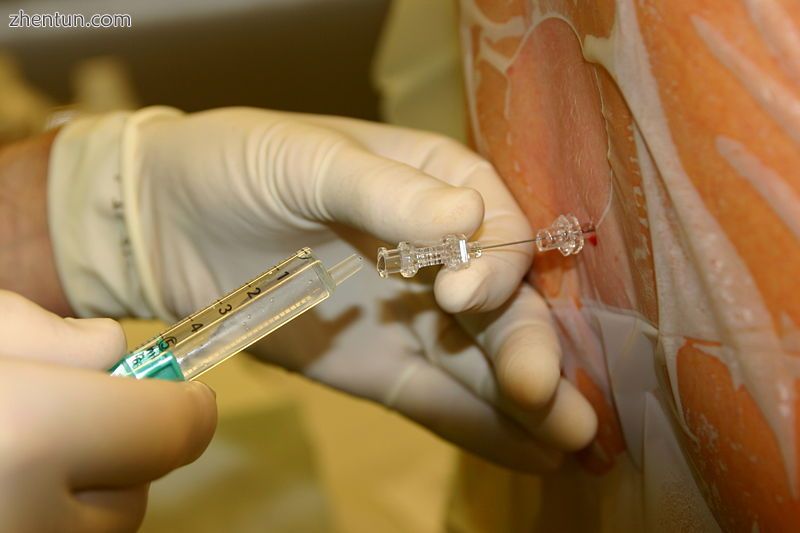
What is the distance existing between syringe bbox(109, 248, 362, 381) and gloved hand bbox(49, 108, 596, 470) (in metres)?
0.07

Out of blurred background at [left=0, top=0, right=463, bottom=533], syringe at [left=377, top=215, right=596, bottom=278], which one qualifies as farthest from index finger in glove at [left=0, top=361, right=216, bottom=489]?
blurred background at [left=0, top=0, right=463, bottom=533]

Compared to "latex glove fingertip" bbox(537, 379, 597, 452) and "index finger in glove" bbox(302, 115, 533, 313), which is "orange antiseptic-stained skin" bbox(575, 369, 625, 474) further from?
"index finger in glove" bbox(302, 115, 533, 313)

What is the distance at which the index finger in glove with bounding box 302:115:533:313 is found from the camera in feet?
1.99

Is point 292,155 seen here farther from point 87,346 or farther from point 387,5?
point 387,5

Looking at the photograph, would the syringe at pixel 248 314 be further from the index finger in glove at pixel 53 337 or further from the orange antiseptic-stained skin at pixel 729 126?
the orange antiseptic-stained skin at pixel 729 126

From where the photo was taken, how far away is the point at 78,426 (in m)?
0.45

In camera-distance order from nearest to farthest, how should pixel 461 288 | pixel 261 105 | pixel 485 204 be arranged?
pixel 461 288 < pixel 485 204 < pixel 261 105

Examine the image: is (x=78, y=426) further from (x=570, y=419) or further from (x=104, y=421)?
(x=570, y=419)

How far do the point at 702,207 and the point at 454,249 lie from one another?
202 mm

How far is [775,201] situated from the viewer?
442 mm

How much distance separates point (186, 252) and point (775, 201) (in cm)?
65

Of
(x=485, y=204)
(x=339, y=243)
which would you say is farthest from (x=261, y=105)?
(x=485, y=204)

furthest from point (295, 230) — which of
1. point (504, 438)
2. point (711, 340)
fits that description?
point (711, 340)

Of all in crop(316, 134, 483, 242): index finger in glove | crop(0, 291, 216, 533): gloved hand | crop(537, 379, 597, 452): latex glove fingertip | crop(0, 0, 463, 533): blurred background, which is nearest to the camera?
crop(0, 291, 216, 533): gloved hand
